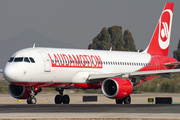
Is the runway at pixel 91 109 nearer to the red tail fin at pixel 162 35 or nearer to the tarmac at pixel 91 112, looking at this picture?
the tarmac at pixel 91 112

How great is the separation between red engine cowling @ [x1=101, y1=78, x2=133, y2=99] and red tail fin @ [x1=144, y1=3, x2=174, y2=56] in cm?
1218

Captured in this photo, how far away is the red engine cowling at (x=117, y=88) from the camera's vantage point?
3038 centimetres

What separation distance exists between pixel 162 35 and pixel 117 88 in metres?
15.5

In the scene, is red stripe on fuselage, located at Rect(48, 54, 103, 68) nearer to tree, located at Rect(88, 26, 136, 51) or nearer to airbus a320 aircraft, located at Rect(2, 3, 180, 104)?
airbus a320 aircraft, located at Rect(2, 3, 180, 104)

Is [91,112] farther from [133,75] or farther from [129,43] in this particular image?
[129,43]

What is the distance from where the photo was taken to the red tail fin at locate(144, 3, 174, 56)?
141ft

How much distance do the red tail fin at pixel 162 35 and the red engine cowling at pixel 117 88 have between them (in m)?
12.2

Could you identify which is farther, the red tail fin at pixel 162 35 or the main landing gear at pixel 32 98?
the red tail fin at pixel 162 35

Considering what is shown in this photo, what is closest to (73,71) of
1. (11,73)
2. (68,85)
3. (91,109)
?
(68,85)

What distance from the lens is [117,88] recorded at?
30266 mm

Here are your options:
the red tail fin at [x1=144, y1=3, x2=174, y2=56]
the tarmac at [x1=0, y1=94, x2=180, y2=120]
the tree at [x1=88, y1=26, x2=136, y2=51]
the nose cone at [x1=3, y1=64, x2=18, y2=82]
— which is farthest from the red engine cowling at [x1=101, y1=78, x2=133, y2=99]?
the tree at [x1=88, y1=26, x2=136, y2=51]

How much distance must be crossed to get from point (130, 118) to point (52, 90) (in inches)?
A: 1736

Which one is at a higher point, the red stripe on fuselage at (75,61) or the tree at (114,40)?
the tree at (114,40)

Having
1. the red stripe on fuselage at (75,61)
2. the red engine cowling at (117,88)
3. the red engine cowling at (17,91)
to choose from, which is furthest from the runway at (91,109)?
the red engine cowling at (17,91)
